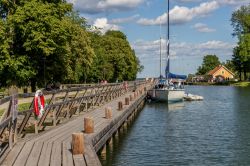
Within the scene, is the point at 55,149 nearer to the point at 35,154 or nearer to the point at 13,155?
the point at 35,154

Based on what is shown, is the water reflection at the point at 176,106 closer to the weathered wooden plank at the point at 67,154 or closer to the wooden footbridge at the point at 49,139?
the wooden footbridge at the point at 49,139

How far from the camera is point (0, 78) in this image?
40.2m

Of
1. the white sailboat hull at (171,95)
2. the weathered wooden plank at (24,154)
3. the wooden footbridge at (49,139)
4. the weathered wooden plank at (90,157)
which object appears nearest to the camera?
the weathered wooden plank at (90,157)

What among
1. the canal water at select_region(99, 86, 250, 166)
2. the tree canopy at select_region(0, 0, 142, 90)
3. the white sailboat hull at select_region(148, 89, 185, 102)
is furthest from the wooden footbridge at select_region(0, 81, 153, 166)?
the white sailboat hull at select_region(148, 89, 185, 102)

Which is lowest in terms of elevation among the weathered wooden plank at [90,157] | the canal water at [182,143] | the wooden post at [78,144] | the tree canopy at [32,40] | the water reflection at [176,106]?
the canal water at [182,143]

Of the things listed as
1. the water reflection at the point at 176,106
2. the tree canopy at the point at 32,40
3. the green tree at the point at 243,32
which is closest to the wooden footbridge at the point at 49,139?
the tree canopy at the point at 32,40

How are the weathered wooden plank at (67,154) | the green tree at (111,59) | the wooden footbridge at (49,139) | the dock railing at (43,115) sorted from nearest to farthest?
1. the weathered wooden plank at (67,154)
2. the wooden footbridge at (49,139)
3. the dock railing at (43,115)
4. the green tree at (111,59)

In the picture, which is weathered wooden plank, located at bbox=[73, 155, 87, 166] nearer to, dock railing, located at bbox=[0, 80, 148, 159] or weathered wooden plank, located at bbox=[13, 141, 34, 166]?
weathered wooden plank, located at bbox=[13, 141, 34, 166]

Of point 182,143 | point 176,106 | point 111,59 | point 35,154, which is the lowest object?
point 182,143

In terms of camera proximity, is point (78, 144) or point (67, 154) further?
point (67, 154)

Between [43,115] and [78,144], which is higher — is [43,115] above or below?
above

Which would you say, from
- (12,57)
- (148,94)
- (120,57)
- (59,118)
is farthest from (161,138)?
(120,57)

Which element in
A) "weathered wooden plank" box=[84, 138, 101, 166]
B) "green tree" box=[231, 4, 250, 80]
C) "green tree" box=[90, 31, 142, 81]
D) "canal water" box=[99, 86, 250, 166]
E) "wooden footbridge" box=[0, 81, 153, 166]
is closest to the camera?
"weathered wooden plank" box=[84, 138, 101, 166]

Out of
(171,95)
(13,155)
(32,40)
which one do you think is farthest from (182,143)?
(171,95)
